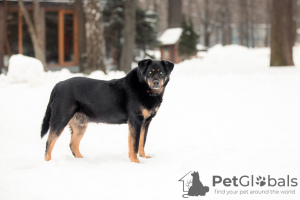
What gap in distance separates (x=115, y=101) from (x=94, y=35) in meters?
10.5

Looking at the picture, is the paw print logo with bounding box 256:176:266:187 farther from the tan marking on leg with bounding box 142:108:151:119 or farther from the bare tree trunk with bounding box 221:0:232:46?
the bare tree trunk with bounding box 221:0:232:46

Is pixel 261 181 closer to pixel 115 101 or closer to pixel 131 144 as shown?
pixel 131 144

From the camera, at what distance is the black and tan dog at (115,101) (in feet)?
17.9

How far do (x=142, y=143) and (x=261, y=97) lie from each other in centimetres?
558

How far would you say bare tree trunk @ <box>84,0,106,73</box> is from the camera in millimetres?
15586

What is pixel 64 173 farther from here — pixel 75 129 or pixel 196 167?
pixel 196 167

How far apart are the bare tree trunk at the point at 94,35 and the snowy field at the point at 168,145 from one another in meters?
3.78

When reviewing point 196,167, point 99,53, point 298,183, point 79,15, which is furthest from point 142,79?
point 79,15

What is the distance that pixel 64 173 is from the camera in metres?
5.09

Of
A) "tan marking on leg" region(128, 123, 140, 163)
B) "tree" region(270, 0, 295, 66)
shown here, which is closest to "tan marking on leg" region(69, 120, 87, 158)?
"tan marking on leg" region(128, 123, 140, 163)

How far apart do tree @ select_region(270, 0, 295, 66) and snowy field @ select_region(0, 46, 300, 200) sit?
14.9 ft

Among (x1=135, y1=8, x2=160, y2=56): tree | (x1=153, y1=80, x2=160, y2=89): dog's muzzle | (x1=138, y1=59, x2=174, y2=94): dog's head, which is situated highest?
(x1=135, y1=8, x2=160, y2=56): tree

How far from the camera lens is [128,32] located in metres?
18.3

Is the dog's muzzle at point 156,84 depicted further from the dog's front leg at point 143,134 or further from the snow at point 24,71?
the snow at point 24,71
